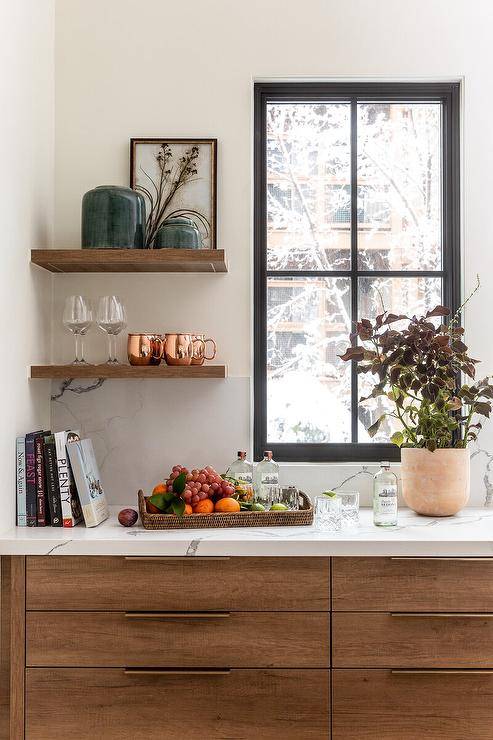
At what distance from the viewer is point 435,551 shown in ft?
6.72

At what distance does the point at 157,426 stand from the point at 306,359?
61 centimetres

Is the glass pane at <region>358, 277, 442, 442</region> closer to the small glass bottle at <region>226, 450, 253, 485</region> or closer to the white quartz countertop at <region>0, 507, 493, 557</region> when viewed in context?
the small glass bottle at <region>226, 450, 253, 485</region>

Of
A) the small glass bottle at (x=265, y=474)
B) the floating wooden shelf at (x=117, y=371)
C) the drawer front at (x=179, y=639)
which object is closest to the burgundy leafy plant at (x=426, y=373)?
the small glass bottle at (x=265, y=474)

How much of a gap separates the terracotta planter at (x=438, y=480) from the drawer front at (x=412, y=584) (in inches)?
14.5

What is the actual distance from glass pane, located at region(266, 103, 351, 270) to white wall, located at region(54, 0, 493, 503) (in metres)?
0.14

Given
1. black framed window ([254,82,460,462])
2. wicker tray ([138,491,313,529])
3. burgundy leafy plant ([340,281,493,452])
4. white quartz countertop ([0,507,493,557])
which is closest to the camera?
white quartz countertop ([0,507,493,557])

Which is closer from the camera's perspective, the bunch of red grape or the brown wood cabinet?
the brown wood cabinet

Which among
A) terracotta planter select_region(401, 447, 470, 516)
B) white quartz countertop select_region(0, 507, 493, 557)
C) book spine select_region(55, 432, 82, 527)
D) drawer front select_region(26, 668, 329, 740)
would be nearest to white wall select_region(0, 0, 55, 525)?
book spine select_region(55, 432, 82, 527)

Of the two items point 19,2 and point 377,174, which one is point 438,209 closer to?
point 377,174

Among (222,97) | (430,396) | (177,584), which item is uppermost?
(222,97)

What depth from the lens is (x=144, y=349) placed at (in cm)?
246

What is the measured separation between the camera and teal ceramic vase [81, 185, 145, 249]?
→ 2.41 metres

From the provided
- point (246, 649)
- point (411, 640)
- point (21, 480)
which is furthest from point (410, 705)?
point (21, 480)

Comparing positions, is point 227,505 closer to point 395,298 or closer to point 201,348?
point 201,348
